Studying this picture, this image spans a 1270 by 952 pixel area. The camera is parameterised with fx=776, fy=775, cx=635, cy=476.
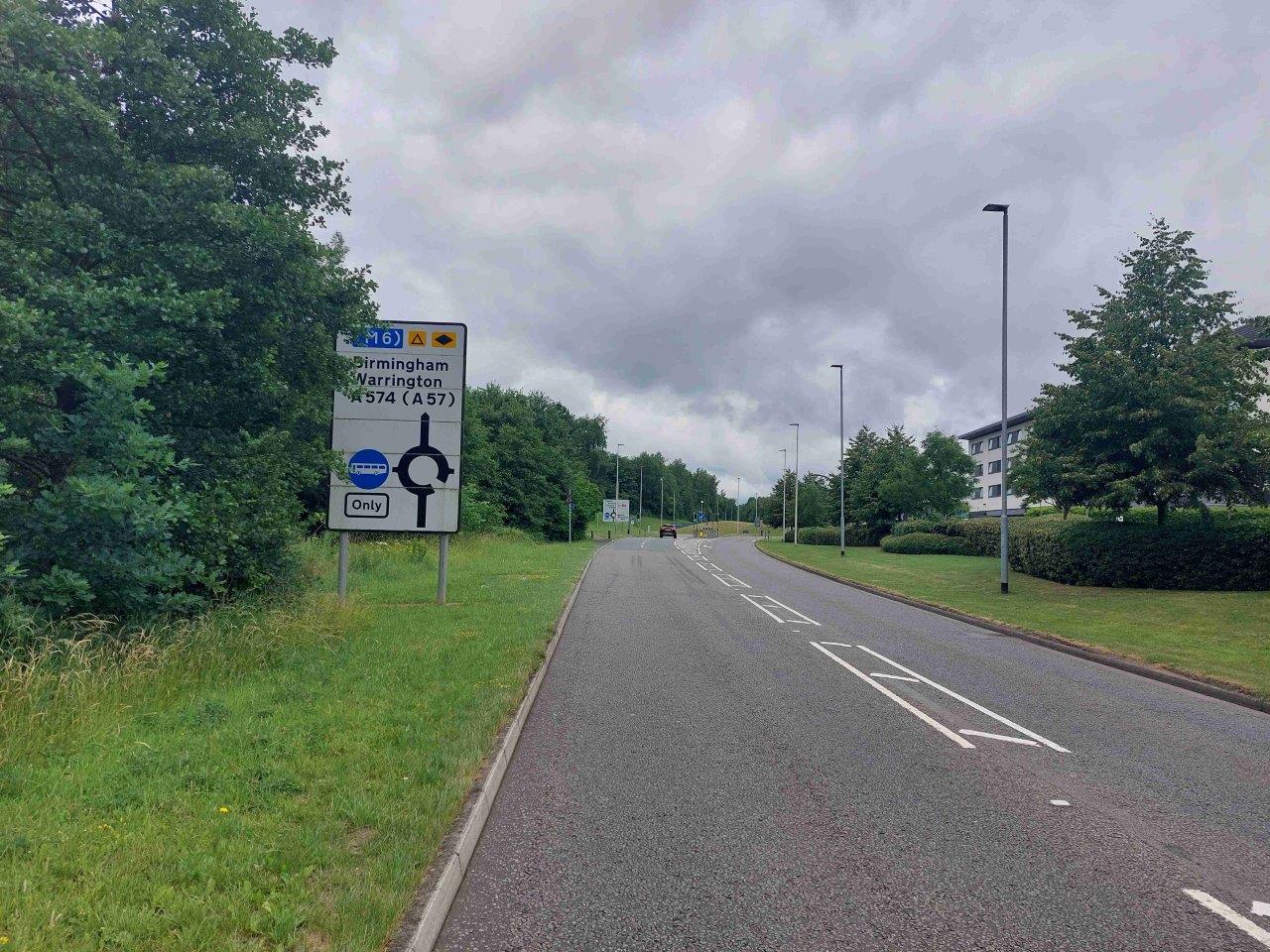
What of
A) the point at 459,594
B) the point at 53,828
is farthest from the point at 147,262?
the point at 459,594

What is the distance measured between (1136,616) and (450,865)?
1723 centimetres

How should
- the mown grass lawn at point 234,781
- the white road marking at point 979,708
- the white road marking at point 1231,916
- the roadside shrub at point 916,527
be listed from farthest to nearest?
the roadside shrub at point 916,527
the white road marking at point 979,708
the white road marking at point 1231,916
the mown grass lawn at point 234,781

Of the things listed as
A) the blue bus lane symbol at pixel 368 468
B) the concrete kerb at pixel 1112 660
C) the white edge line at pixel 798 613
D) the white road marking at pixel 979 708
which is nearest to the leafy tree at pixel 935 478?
the concrete kerb at pixel 1112 660

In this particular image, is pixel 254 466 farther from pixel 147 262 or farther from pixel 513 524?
pixel 513 524

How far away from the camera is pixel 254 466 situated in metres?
10.3

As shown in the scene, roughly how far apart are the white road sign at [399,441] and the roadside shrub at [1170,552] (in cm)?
1880

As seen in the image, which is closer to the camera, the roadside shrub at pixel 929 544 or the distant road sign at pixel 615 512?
the roadside shrub at pixel 929 544

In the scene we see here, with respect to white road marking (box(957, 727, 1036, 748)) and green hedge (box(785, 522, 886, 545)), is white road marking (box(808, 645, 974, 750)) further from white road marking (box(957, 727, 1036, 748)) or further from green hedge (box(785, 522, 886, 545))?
green hedge (box(785, 522, 886, 545))

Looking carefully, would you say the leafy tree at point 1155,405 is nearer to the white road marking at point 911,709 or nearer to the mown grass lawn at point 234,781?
the white road marking at point 911,709

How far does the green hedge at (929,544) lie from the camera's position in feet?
136

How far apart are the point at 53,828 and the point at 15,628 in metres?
3.90

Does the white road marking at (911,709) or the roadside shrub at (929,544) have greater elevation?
the roadside shrub at (929,544)

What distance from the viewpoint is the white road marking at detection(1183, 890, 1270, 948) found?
357 cm

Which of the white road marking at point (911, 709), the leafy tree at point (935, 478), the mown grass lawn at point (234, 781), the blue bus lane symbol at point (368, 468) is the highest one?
the leafy tree at point (935, 478)
